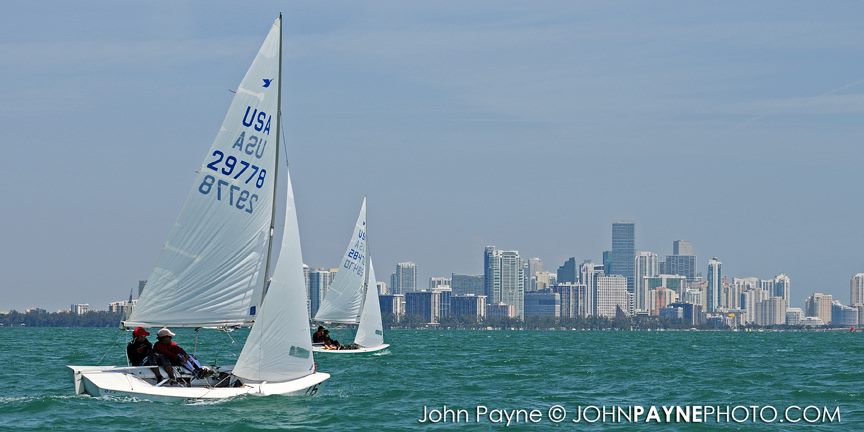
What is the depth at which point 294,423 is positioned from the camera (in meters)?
24.6

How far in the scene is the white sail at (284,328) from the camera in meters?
27.1

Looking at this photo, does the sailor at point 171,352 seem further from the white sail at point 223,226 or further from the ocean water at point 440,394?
the ocean water at point 440,394

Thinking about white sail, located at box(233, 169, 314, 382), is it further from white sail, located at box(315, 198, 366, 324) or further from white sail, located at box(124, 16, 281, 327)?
white sail, located at box(315, 198, 366, 324)

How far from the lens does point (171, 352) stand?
26812mm

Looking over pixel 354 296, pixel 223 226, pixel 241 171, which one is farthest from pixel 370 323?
pixel 241 171

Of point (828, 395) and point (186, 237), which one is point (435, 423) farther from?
point (828, 395)

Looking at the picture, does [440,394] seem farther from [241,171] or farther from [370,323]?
[370,323]

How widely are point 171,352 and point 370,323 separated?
117 feet

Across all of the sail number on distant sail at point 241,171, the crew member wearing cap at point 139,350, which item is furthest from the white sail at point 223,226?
the crew member wearing cap at point 139,350

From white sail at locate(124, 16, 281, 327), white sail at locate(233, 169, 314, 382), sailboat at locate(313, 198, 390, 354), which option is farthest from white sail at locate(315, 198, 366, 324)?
white sail at locate(124, 16, 281, 327)

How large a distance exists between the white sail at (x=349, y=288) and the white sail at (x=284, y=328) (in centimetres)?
3483

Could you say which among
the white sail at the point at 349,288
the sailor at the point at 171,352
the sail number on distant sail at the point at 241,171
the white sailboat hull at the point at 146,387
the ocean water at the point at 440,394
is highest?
the sail number on distant sail at the point at 241,171

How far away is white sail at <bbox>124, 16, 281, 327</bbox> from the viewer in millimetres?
27078

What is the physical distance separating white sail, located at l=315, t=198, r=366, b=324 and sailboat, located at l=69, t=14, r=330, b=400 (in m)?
35.6
